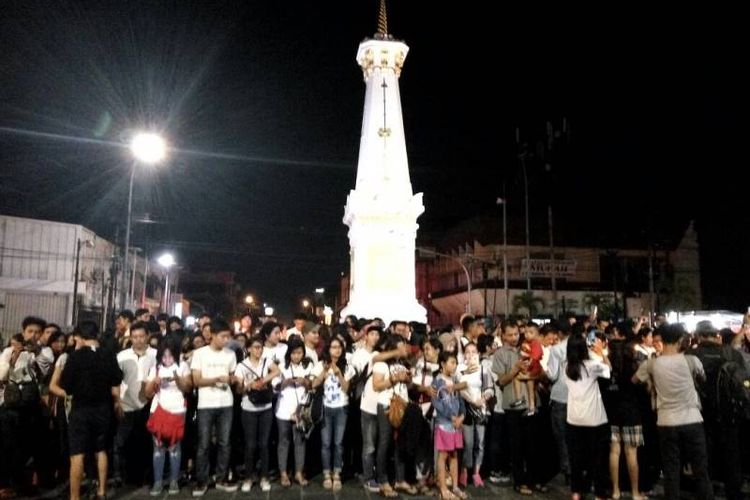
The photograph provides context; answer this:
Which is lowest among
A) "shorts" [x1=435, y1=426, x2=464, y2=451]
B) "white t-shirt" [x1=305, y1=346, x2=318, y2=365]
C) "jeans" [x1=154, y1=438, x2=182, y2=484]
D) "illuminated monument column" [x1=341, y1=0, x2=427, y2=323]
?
"jeans" [x1=154, y1=438, x2=182, y2=484]

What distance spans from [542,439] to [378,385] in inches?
103

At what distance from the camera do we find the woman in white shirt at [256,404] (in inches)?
304

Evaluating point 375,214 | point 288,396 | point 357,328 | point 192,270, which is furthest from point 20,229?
point 192,270

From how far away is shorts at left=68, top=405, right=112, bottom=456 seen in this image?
6.84 m

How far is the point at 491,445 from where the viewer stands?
838 cm

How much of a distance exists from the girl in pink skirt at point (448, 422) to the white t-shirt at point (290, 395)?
69.4 inches

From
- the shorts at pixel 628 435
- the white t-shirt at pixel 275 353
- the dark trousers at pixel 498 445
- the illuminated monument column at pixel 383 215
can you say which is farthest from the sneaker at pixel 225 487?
the illuminated monument column at pixel 383 215

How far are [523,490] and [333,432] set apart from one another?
8.46ft

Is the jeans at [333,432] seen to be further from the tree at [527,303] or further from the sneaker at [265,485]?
the tree at [527,303]

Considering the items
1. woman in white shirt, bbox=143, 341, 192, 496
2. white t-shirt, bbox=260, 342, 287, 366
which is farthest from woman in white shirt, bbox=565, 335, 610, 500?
woman in white shirt, bbox=143, 341, 192, 496

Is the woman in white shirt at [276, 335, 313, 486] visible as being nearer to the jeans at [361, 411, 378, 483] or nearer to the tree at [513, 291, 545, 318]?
the jeans at [361, 411, 378, 483]

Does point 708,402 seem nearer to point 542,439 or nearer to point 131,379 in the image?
point 542,439

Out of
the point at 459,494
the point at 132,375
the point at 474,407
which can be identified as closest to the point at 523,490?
the point at 459,494

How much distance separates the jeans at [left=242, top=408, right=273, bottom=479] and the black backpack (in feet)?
18.8
